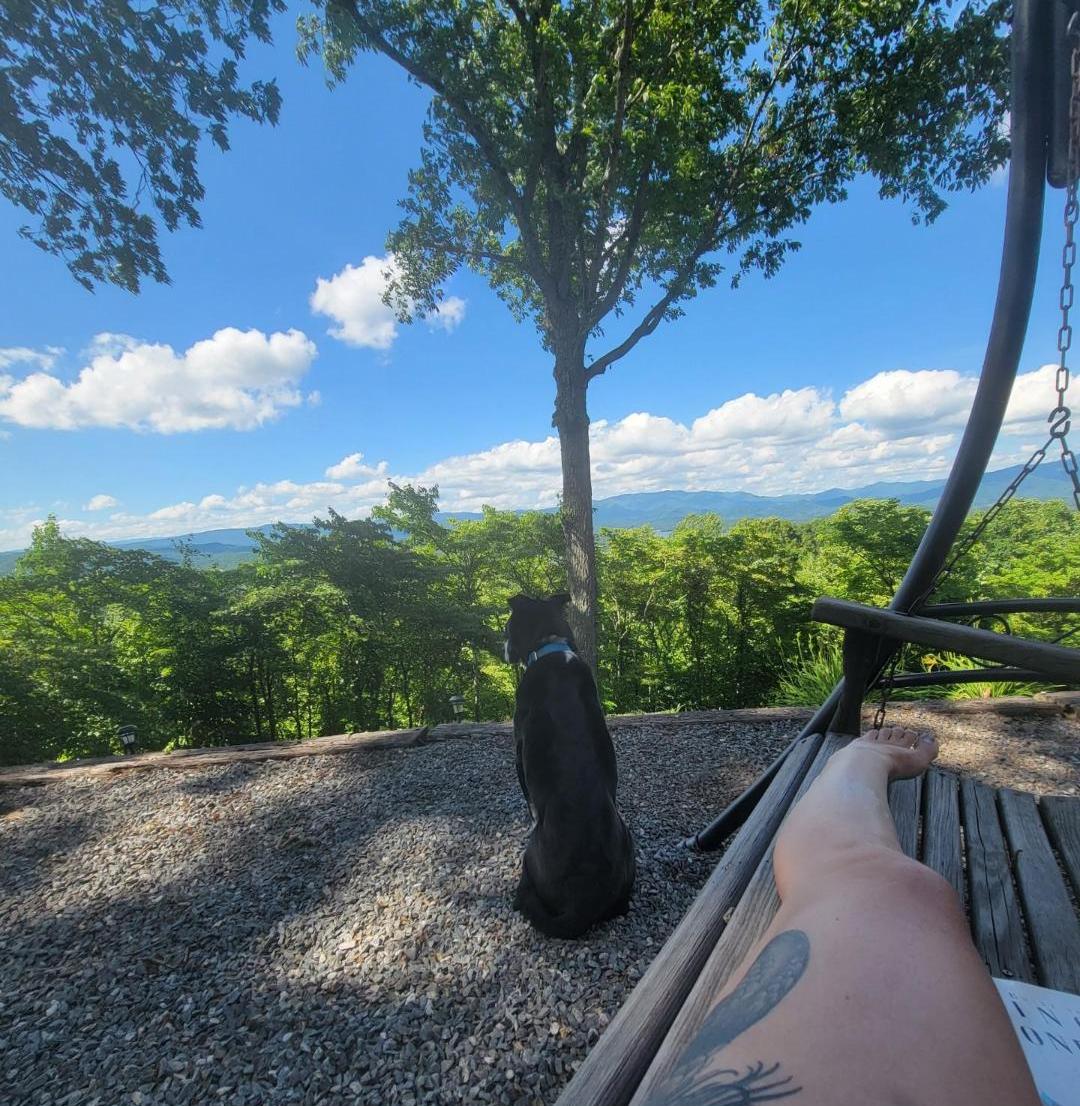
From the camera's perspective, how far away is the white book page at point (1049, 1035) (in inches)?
30.2

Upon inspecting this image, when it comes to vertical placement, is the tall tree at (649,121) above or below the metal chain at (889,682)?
above

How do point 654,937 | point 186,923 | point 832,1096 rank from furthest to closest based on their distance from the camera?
point 186,923 < point 654,937 < point 832,1096

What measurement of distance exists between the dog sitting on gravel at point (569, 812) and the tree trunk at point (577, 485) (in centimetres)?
379

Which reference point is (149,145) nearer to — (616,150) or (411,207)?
(411,207)

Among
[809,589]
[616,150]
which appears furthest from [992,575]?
[616,150]

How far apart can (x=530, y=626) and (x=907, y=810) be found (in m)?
2.11

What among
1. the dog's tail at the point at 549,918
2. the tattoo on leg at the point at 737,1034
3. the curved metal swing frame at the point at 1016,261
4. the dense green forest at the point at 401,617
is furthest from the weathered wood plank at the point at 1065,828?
the dense green forest at the point at 401,617

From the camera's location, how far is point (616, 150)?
5453 millimetres

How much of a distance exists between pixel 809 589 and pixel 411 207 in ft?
26.7

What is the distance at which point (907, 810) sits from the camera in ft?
5.41

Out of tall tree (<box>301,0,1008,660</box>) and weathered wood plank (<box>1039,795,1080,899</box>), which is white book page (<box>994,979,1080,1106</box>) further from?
tall tree (<box>301,0,1008,660</box>)

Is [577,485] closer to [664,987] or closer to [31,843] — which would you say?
[664,987]

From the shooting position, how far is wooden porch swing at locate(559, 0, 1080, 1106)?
98cm

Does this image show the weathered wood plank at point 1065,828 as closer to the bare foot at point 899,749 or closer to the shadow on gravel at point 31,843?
the bare foot at point 899,749
